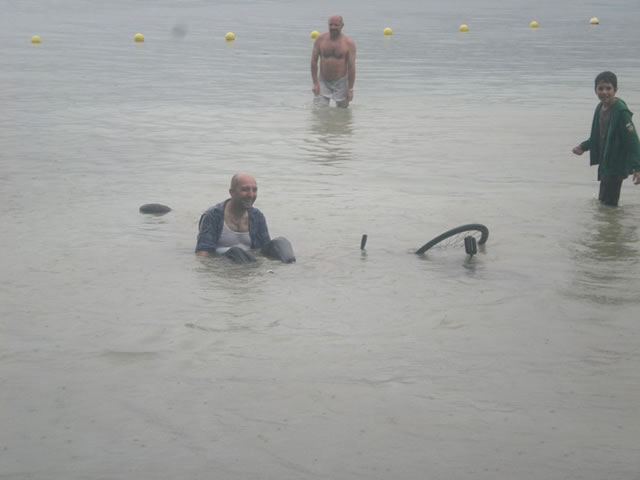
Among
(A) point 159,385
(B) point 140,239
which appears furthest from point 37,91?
(A) point 159,385

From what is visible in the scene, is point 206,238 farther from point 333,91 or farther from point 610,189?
point 333,91

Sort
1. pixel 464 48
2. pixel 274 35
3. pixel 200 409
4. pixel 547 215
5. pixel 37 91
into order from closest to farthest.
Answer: pixel 200 409 < pixel 547 215 < pixel 37 91 < pixel 464 48 < pixel 274 35

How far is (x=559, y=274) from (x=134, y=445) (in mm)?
4267

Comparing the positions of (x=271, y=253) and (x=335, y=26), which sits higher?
(x=335, y=26)

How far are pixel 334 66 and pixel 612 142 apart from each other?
866cm

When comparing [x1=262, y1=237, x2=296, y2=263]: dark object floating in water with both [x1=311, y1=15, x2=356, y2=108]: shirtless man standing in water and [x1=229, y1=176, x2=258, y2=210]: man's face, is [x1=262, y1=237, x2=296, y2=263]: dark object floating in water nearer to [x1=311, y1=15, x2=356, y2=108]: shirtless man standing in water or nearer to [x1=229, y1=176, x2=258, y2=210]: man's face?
[x1=229, y1=176, x2=258, y2=210]: man's face

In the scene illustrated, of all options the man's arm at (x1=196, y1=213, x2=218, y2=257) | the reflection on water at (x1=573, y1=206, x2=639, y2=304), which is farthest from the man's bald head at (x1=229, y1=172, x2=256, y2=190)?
the reflection on water at (x1=573, y1=206, x2=639, y2=304)

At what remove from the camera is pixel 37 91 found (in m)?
21.0

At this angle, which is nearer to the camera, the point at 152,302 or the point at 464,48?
the point at 152,302

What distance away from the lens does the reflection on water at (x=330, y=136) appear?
46.1 ft

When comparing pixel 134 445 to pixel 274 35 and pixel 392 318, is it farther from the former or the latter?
pixel 274 35

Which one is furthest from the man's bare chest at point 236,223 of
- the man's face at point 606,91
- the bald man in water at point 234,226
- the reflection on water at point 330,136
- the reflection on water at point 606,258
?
the reflection on water at point 330,136

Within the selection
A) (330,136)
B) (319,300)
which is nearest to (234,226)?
(319,300)

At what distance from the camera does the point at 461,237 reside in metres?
9.52
